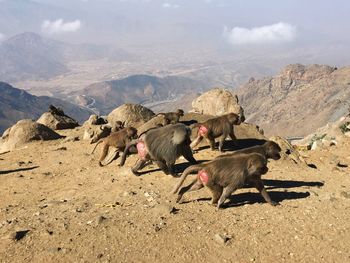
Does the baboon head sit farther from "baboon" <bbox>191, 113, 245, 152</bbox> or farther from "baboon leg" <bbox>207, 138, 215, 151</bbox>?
"baboon leg" <bbox>207, 138, 215, 151</bbox>

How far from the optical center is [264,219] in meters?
12.3

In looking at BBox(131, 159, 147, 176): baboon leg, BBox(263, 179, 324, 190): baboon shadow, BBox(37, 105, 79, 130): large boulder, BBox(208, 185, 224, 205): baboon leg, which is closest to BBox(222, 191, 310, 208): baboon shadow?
BBox(208, 185, 224, 205): baboon leg

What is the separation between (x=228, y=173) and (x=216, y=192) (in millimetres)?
636

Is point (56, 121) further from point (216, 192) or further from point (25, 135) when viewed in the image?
point (216, 192)

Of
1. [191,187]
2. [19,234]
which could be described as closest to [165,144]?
[191,187]

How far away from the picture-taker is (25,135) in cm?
2738

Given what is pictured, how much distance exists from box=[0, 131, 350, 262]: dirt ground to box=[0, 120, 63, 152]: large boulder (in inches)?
404

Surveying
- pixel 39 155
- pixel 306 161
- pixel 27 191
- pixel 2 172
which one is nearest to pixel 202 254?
pixel 27 191

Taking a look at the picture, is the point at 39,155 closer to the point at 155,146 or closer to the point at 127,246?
the point at 155,146

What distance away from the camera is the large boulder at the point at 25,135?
2731 cm

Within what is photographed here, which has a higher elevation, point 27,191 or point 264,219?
point 264,219

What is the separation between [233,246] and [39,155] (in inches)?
568

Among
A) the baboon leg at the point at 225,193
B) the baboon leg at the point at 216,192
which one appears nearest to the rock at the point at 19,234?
the baboon leg at the point at 216,192

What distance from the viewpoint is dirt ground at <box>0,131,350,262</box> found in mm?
10773
